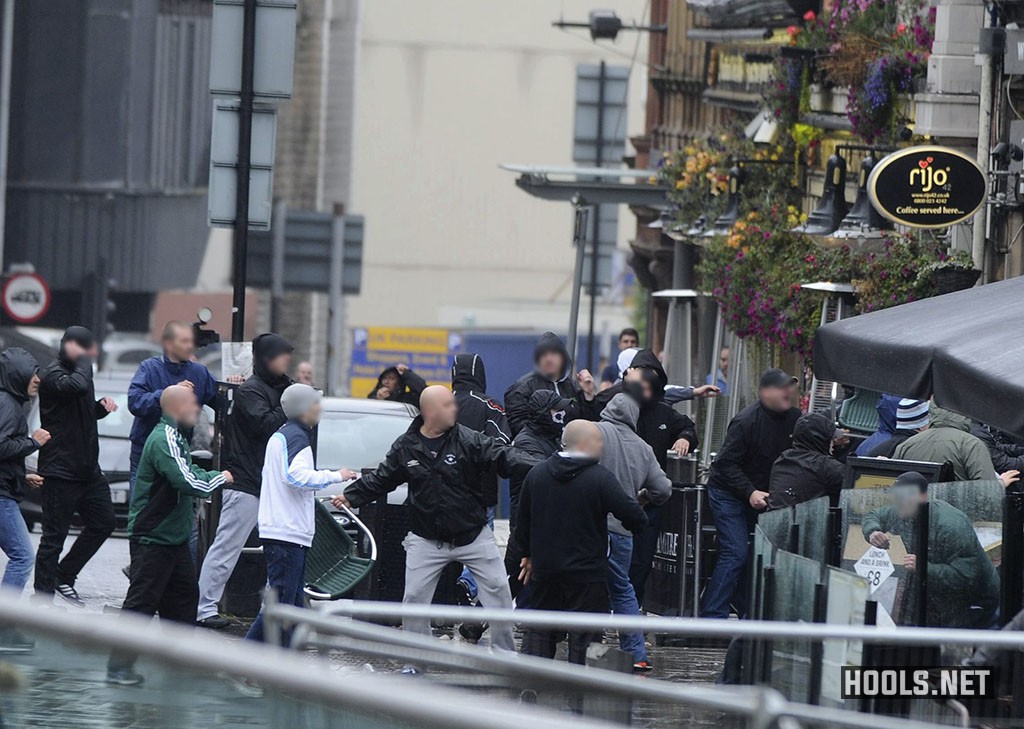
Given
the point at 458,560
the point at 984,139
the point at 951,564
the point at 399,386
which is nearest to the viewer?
the point at 951,564

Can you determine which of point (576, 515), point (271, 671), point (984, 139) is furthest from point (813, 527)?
point (984, 139)

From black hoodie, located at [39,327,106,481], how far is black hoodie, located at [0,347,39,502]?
150mm

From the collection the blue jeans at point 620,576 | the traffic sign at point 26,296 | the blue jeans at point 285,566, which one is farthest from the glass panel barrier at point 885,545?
the traffic sign at point 26,296

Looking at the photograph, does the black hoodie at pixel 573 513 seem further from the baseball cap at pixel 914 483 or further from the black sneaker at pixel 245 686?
the black sneaker at pixel 245 686

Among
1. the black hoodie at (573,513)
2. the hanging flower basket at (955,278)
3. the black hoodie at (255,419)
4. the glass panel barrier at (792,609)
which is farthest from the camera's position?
the hanging flower basket at (955,278)

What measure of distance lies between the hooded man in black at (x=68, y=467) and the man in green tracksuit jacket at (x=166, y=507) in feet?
5.63

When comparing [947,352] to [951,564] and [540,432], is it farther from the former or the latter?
[540,432]

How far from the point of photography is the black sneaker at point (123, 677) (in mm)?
4291

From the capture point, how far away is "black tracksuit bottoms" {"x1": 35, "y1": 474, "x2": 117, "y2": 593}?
12.9 meters

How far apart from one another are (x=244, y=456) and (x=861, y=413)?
19.0 feet

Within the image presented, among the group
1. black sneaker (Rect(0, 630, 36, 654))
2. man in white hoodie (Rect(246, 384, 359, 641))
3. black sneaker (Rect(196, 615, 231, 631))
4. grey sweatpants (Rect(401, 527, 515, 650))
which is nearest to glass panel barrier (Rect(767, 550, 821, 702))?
grey sweatpants (Rect(401, 527, 515, 650))

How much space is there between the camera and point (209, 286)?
64.2 metres

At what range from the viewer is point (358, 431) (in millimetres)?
16844

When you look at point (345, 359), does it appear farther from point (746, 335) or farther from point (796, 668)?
point (796, 668)
